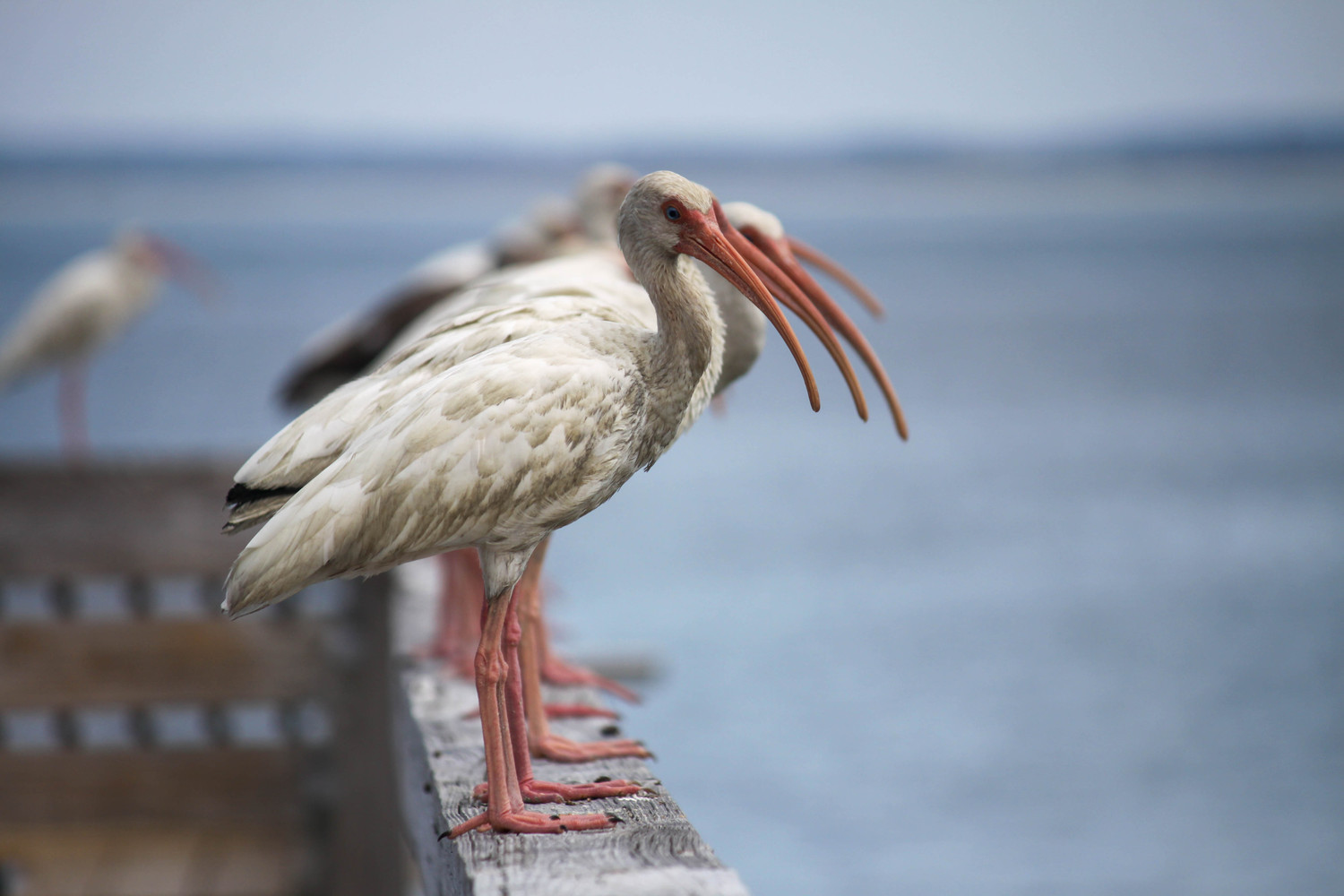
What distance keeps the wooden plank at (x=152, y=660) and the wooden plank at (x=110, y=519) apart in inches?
6.7

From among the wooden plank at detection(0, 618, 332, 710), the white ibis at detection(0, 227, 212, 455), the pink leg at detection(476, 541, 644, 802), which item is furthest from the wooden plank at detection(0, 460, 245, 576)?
the white ibis at detection(0, 227, 212, 455)

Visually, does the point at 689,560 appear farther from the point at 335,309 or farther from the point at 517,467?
the point at 335,309

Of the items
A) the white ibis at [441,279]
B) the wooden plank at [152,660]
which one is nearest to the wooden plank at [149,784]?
the wooden plank at [152,660]

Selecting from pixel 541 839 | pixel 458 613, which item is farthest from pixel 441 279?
pixel 541 839

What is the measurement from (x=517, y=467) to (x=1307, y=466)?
52.7ft

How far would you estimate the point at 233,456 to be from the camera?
404cm

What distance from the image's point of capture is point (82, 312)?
7.63m

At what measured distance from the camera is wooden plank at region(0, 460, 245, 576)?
153 inches

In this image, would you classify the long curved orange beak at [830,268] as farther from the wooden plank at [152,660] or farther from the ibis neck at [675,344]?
the wooden plank at [152,660]

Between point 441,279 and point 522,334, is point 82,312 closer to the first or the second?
point 441,279

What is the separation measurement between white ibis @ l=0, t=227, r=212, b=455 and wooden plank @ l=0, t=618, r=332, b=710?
3.94 m

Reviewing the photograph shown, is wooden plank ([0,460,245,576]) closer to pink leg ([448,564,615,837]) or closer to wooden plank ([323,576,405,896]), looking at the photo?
wooden plank ([323,576,405,896])

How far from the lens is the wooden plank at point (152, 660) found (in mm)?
3885

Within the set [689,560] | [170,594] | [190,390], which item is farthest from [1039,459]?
[190,390]
